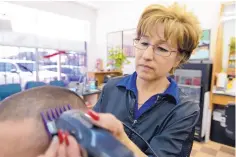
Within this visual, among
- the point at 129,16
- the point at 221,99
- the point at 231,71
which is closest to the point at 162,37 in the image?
the point at 221,99

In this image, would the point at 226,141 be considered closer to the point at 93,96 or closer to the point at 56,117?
the point at 93,96

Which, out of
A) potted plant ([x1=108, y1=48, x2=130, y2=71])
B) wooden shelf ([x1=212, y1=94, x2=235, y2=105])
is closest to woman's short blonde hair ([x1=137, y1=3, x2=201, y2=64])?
wooden shelf ([x1=212, y1=94, x2=235, y2=105])

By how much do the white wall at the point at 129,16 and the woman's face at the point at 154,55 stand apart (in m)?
2.63

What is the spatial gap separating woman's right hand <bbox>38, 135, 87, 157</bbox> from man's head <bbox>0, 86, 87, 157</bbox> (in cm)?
3

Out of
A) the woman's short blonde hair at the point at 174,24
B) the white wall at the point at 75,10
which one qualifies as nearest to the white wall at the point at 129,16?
the white wall at the point at 75,10

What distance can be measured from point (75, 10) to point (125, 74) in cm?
186

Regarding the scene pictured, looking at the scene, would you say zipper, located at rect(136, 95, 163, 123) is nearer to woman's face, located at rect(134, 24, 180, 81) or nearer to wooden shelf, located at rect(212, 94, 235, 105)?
woman's face, located at rect(134, 24, 180, 81)

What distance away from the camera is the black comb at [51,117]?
34 centimetres

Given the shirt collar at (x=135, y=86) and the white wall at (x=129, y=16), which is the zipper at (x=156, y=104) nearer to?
the shirt collar at (x=135, y=86)

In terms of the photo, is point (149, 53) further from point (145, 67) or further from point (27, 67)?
point (27, 67)

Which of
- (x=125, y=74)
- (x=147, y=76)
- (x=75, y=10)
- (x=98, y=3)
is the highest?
(x=98, y=3)

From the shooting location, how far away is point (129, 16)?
3949 millimetres

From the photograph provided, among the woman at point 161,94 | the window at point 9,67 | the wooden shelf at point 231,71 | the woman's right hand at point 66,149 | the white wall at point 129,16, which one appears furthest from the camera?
the window at point 9,67

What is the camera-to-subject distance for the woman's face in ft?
2.06
